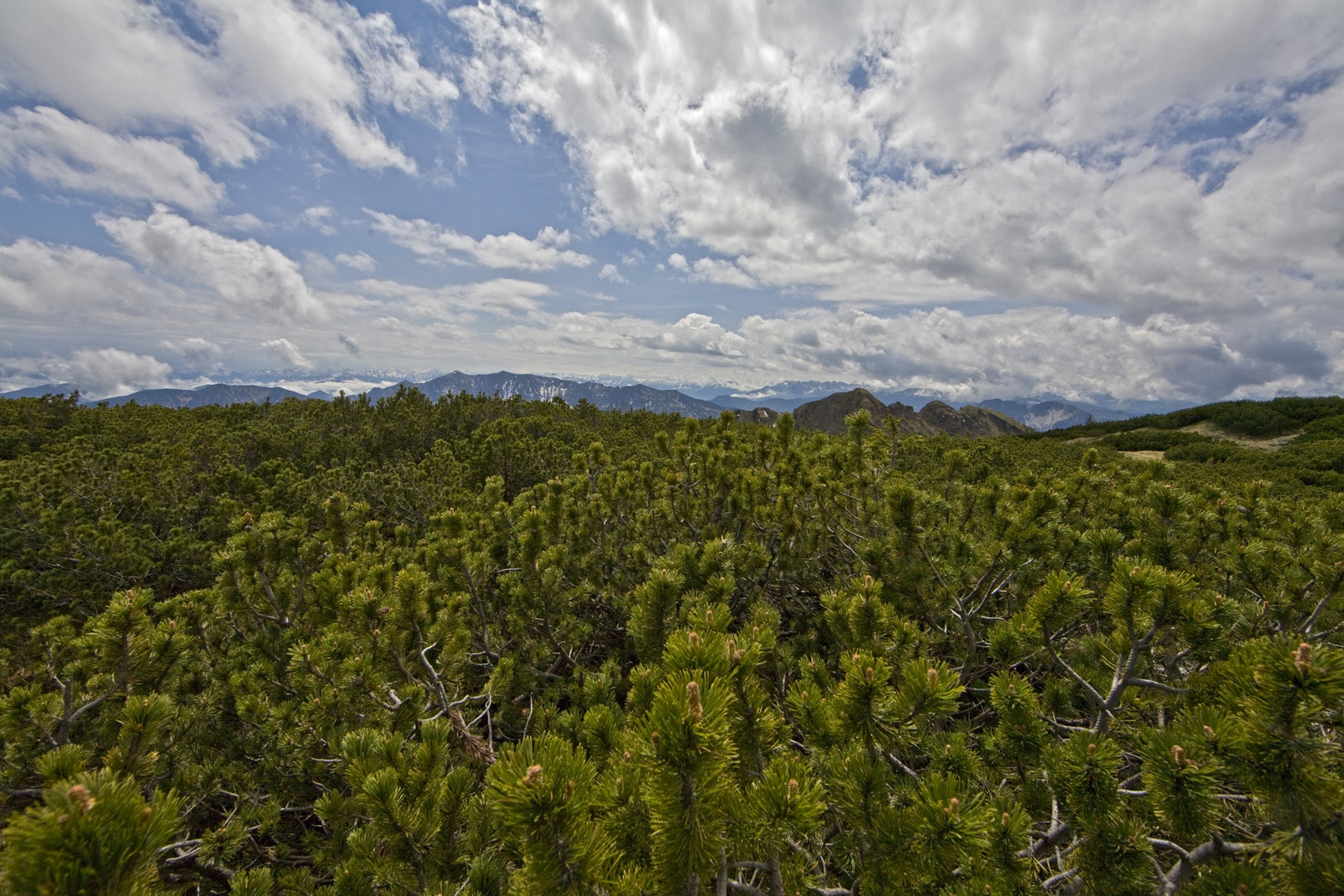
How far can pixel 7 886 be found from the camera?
1.41 metres

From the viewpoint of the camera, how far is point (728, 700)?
1712mm

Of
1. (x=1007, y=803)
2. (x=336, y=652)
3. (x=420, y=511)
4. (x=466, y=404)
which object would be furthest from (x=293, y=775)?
(x=466, y=404)

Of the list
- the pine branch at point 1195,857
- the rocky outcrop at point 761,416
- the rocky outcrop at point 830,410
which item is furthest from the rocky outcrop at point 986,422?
the pine branch at point 1195,857

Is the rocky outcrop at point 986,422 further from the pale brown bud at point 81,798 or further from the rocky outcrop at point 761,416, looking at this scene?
the pale brown bud at point 81,798

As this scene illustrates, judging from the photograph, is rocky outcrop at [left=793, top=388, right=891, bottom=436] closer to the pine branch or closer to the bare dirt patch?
the bare dirt patch

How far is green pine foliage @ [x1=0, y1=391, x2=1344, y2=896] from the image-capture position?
1.80 m

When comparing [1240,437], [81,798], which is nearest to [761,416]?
[1240,437]

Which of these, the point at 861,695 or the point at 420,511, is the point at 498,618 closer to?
the point at 861,695

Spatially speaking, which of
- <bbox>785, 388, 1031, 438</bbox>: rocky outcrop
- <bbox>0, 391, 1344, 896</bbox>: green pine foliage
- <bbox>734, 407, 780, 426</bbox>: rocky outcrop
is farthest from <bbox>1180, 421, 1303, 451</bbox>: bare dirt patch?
<bbox>0, 391, 1344, 896</bbox>: green pine foliage

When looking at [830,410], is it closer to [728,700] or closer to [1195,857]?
[1195,857]

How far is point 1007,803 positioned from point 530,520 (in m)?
5.60

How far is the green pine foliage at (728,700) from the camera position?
180cm

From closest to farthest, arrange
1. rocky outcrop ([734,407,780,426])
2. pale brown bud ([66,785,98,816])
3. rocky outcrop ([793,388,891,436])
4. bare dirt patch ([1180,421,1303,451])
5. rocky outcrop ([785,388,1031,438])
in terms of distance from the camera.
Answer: pale brown bud ([66,785,98,816])
bare dirt patch ([1180,421,1303,451])
rocky outcrop ([734,407,780,426])
rocky outcrop ([785,388,1031,438])
rocky outcrop ([793,388,891,436])

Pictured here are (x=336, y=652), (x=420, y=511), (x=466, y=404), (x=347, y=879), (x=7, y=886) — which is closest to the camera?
(x=7, y=886)
